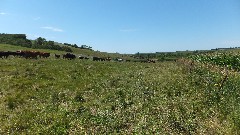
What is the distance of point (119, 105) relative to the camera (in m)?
17.1

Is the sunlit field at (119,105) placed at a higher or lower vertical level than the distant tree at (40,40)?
lower

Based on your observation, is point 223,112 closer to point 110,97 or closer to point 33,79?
point 110,97

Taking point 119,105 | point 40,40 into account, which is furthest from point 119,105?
point 40,40

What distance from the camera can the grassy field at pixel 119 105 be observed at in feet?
45.8

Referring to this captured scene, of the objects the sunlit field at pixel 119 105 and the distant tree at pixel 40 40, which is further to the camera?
the distant tree at pixel 40 40

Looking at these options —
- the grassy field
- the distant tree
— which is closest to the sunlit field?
the grassy field

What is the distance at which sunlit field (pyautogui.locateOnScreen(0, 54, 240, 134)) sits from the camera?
1396 cm

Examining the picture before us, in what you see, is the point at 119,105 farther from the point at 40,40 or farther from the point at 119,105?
the point at 40,40

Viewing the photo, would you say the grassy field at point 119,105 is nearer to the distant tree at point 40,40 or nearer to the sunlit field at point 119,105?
the sunlit field at point 119,105

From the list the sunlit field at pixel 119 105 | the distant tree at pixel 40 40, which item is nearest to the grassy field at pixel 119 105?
the sunlit field at pixel 119 105

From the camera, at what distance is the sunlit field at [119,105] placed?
13959 millimetres

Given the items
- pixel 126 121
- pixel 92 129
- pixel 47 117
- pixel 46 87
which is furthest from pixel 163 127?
pixel 46 87

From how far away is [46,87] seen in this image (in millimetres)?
22109

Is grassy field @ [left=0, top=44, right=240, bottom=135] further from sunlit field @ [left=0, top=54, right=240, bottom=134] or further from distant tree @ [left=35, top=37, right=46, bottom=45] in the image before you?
distant tree @ [left=35, top=37, right=46, bottom=45]
